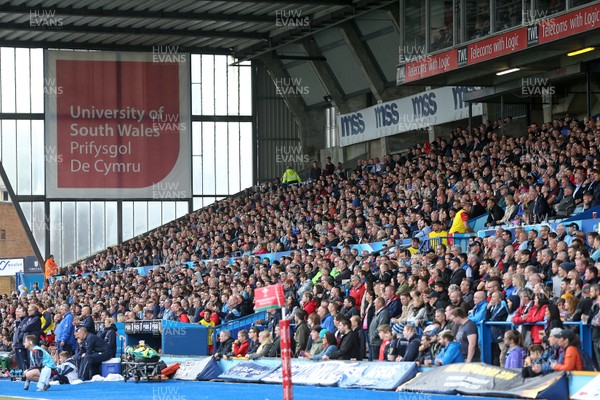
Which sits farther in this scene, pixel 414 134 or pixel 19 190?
pixel 19 190

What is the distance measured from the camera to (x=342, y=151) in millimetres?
44125

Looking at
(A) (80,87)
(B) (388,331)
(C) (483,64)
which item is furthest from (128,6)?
(B) (388,331)

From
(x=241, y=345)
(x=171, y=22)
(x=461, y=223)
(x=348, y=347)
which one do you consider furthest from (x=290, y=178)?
(x=348, y=347)

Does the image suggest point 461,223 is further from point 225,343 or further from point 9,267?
point 9,267

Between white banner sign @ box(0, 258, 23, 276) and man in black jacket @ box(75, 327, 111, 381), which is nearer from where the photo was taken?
man in black jacket @ box(75, 327, 111, 381)

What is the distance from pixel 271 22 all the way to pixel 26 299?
12575mm

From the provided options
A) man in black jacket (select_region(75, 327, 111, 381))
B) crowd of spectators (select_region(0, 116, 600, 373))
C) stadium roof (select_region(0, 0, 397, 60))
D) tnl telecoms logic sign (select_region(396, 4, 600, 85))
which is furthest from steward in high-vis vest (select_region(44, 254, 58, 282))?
man in black jacket (select_region(75, 327, 111, 381))

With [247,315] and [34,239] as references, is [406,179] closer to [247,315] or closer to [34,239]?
[247,315]

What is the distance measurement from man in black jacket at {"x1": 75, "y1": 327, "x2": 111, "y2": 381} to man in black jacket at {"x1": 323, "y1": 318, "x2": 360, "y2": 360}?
5.86 meters

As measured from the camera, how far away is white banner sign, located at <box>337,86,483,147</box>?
1383 inches

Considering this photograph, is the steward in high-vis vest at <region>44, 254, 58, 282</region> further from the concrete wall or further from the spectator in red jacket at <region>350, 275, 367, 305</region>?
the concrete wall

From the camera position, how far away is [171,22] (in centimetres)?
4166

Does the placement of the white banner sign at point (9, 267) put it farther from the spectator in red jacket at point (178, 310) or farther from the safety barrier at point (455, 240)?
the safety barrier at point (455, 240)

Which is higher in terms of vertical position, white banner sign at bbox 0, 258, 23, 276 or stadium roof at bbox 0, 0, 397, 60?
stadium roof at bbox 0, 0, 397, 60
